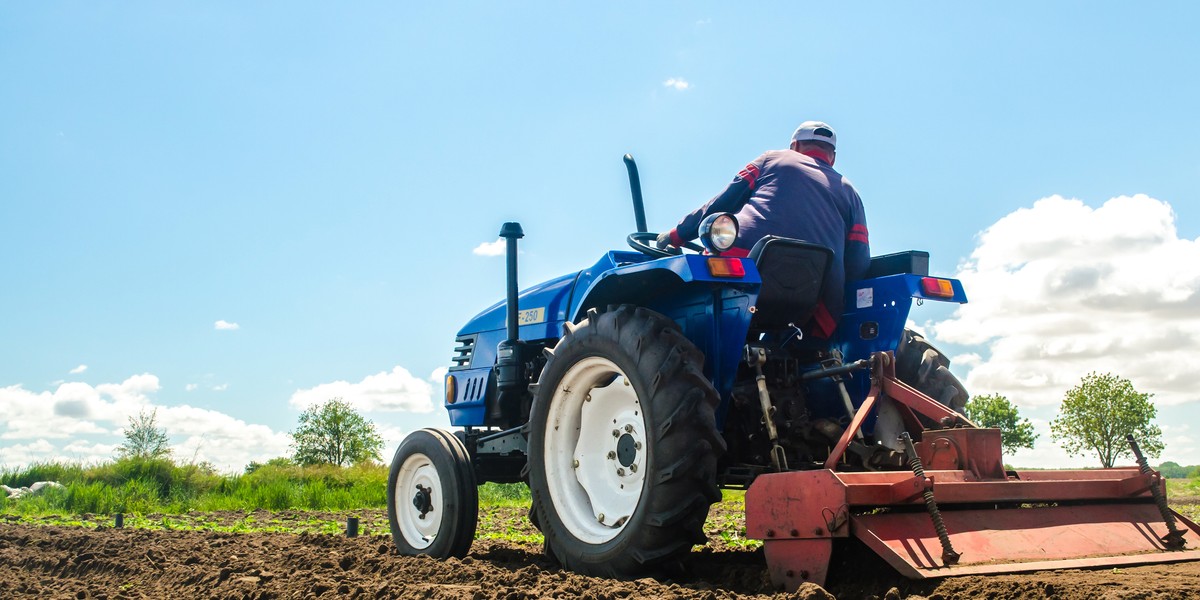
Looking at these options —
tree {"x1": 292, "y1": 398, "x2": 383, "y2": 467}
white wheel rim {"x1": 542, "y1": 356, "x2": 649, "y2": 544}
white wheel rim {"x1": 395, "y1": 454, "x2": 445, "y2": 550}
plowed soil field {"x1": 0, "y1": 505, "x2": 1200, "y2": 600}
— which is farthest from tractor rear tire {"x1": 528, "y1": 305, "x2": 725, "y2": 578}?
tree {"x1": 292, "y1": 398, "x2": 383, "y2": 467}

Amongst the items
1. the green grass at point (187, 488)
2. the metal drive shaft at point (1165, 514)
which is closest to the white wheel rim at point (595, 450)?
the metal drive shaft at point (1165, 514)

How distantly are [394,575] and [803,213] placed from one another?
106 inches

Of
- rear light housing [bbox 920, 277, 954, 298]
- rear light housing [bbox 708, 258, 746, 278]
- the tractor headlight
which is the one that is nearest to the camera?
rear light housing [bbox 708, 258, 746, 278]

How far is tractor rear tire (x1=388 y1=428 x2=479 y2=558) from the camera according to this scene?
5.43m

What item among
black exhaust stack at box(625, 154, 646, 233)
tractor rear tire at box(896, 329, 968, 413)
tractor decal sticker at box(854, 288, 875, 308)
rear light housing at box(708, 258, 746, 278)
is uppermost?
black exhaust stack at box(625, 154, 646, 233)

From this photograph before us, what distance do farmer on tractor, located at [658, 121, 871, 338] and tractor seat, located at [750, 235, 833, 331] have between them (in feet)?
→ 0.53

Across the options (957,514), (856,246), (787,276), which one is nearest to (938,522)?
(957,514)

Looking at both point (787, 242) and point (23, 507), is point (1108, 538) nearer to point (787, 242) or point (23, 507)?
point (787, 242)

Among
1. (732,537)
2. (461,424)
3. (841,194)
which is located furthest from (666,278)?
(732,537)

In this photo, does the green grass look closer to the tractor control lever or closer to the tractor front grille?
the tractor front grille

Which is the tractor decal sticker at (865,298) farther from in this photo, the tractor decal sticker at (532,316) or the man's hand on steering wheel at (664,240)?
the tractor decal sticker at (532,316)

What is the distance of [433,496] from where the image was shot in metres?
5.71

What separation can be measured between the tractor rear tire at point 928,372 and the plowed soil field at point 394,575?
127 centimetres

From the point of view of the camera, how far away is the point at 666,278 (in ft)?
14.6
